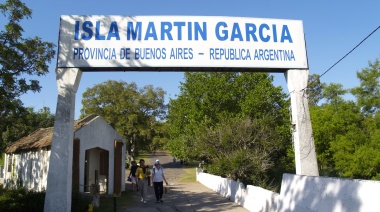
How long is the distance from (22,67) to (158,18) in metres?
4.66

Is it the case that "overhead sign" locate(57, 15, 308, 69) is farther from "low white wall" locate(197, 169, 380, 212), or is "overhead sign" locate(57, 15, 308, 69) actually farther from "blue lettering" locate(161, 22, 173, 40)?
"low white wall" locate(197, 169, 380, 212)

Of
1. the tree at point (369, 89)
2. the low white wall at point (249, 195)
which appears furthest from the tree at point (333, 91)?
the low white wall at point (249, 195)

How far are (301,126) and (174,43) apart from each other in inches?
166

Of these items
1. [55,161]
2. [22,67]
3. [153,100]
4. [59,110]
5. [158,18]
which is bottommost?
[55,161]

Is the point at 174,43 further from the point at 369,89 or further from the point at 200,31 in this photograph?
the point at 369,89

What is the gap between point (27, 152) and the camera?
17.3 metres

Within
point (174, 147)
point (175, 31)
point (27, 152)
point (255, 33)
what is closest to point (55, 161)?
point (175, 31)

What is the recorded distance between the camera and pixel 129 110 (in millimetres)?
43906

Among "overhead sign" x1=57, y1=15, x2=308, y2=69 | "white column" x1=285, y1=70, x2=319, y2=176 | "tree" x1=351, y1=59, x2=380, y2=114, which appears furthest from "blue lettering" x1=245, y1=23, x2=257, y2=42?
"tree" x1=351, y1=59, x2=380, y2=114

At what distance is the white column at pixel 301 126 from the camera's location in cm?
973

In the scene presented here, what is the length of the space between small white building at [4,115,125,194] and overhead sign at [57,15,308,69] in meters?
4.65

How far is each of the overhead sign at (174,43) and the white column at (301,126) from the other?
36 cm

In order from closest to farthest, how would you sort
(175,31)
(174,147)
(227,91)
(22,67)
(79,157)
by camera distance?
(175,31), (22,67), (79,157), (227,91), (174,147)

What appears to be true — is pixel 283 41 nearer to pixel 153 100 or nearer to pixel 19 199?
pixel 19 199
